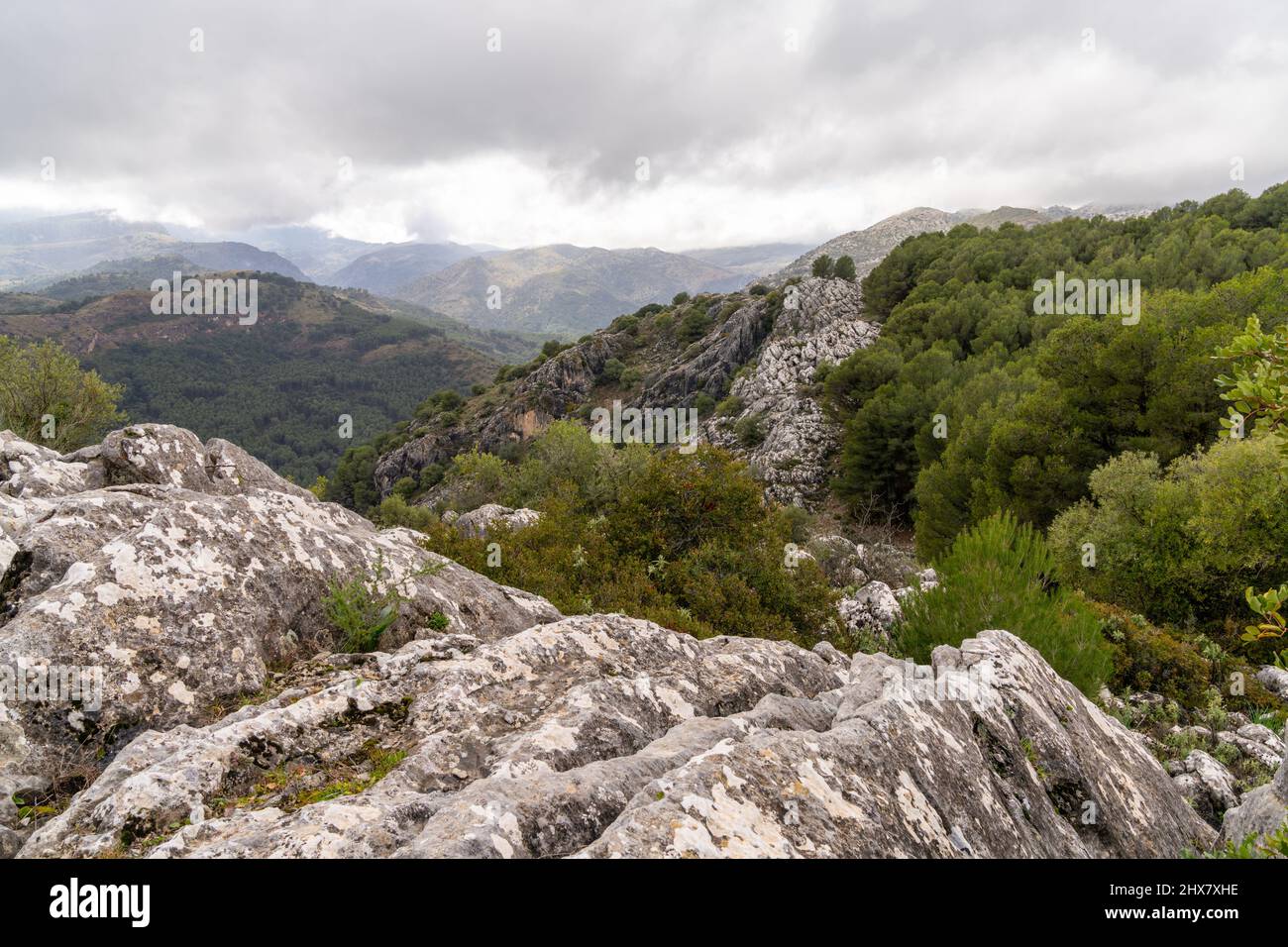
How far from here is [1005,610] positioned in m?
10.9

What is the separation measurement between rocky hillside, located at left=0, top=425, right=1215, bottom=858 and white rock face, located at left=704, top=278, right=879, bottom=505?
4416 cm

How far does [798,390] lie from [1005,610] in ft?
196

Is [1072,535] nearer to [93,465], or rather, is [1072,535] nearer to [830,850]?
[830,850]

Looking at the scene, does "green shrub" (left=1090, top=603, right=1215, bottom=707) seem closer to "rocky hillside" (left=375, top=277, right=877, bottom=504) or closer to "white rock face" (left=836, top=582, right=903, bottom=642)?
"white rock face" (left=836, top=582, right=903, bottom=642)

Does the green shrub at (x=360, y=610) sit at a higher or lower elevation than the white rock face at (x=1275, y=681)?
higher

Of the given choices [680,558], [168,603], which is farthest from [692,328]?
[168,603]

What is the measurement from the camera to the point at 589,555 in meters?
16.5

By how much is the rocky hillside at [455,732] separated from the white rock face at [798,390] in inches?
1739

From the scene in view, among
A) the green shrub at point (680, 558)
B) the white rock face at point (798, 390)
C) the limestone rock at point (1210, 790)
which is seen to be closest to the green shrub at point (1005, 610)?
the limestone rock at point (1210, 790)

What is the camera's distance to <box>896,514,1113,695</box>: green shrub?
10.5 meters

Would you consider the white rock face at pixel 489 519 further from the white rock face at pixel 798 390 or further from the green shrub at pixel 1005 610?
the white rock face at pixel 798 390

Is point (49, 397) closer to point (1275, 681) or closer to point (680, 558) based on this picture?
point (680, 558)

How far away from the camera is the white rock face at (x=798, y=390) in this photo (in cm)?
5488

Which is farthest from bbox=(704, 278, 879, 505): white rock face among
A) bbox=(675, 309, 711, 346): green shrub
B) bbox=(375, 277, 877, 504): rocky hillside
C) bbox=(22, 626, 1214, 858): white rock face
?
bbox=(22, 626, 1214, 858): white rock face
